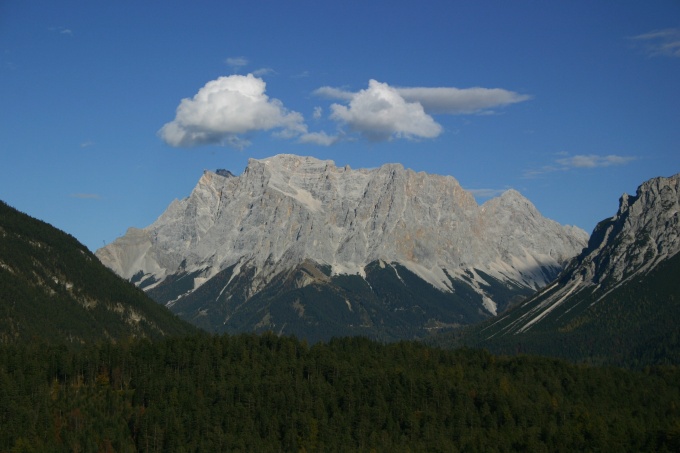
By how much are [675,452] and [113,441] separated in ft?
335

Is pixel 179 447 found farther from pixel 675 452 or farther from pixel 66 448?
pixel 675 452

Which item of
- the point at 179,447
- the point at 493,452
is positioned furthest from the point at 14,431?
the point at 493,452

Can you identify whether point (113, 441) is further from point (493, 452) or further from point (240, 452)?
point (493, 452)

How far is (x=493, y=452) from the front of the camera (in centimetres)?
19988

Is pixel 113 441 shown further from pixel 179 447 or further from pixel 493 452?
pixel 493 452

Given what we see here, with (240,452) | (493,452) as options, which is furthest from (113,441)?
(493,452)

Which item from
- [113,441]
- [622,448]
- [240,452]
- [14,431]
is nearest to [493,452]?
[622,448]

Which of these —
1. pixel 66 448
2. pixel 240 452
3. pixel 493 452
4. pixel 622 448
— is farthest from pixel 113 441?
pixel 622 448

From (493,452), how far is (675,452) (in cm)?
3267

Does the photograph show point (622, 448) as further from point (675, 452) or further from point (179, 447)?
point (179, 447)

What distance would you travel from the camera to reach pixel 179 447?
19925 centimetres

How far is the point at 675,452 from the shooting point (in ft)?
647

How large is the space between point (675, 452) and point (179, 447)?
3546 inches

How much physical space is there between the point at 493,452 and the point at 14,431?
86.8 meters
